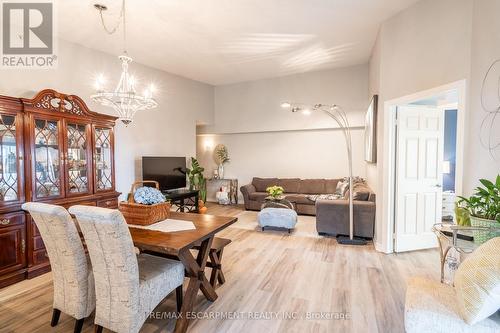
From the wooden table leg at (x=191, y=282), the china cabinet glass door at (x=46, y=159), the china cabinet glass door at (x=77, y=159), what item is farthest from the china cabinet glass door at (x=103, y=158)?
the wooden table leg at (x=191, y=282)

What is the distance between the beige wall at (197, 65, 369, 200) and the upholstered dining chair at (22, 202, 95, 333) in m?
5.26

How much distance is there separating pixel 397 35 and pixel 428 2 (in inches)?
19.8

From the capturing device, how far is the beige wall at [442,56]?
6.57 ft

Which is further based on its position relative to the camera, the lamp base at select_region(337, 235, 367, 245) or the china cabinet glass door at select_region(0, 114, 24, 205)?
the lamp base at select_region(337, 235, 367, 245)

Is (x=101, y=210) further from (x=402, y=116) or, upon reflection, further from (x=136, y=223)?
(x=402, y=116)

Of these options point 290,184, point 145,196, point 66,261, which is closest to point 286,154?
point 290,184

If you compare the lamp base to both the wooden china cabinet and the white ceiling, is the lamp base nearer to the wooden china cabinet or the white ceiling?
the white ceiling

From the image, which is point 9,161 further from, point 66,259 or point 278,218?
point 278,218

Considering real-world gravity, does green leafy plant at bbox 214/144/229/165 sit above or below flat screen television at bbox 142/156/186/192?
above

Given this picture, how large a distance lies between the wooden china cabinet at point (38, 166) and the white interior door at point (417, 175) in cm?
421

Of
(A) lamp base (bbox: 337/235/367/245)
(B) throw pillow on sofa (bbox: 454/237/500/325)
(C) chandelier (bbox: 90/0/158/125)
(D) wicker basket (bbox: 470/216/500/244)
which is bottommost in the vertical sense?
(A) lamp base (bbox: 337/235/367/245)

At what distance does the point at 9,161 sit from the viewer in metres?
2.68

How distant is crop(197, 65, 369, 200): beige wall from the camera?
5.71m

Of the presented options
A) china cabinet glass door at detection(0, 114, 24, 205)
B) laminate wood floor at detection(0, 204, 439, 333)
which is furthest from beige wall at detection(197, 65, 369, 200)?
china cabinet glass door at detection(0, 114, 24, 205)
